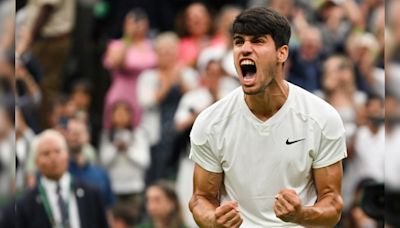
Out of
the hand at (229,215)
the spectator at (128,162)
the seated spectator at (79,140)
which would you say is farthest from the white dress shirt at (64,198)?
the hand at (229,215)

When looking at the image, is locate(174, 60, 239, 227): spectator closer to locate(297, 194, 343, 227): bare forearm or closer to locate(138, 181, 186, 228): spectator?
locate(138, 181, 186, 228): spectator

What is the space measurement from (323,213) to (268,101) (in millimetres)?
793

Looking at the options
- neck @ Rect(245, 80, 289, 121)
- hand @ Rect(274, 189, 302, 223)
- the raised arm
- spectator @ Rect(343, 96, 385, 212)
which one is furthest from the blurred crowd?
hand @ Rect(274, 189, 302, 223)

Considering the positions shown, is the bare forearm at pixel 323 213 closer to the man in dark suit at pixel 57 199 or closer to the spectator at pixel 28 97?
the man in dark suit at pixel 57 199

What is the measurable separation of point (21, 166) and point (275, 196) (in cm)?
651

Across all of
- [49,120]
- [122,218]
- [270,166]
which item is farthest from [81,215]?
[270,166]

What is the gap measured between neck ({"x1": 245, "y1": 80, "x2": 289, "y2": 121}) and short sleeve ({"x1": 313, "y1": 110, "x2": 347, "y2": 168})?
0.33 meters

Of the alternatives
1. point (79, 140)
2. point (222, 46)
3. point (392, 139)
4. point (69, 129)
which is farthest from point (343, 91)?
point (392, 139)

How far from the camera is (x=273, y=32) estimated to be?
6.39 metres

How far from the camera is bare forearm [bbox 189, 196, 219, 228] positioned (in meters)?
6.34

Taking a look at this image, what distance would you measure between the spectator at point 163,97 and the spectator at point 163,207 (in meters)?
0.65

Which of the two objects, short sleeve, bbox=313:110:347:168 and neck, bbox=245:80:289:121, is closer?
short sleeve, bbox=313:110:347:168

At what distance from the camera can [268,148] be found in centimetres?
655

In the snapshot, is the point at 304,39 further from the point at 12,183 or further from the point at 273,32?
the point at 12,183
